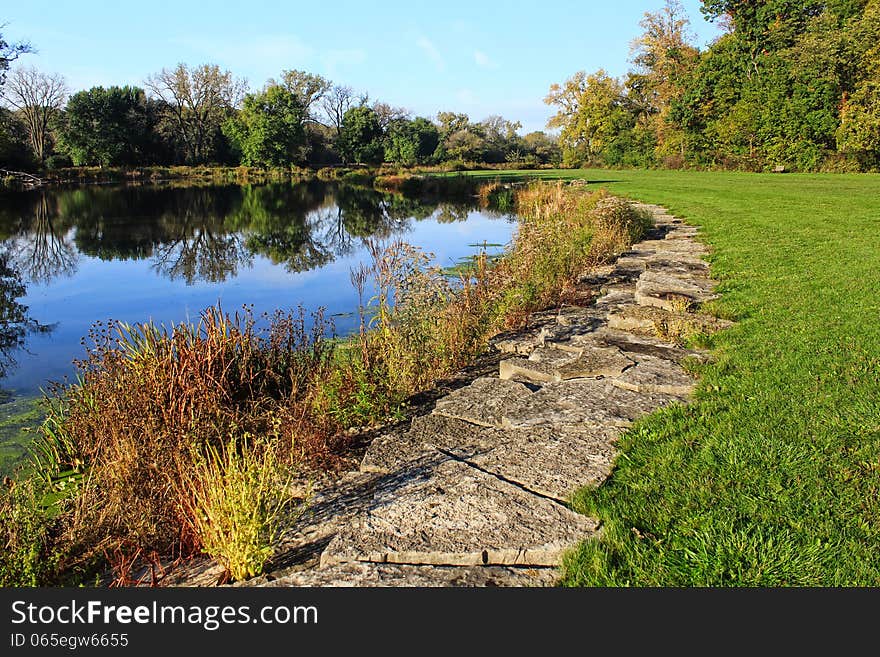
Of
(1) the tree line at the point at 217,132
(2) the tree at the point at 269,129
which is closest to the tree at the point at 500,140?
(1) the tree line at the point at 217,132

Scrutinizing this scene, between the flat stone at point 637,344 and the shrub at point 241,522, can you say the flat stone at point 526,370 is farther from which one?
the shrub at point 241,522

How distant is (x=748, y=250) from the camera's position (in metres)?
8.59

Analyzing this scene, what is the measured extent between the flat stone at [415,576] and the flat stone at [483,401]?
1.40m

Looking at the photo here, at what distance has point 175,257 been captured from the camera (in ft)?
44.6

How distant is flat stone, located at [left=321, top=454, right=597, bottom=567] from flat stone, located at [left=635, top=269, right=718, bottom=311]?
355 cm

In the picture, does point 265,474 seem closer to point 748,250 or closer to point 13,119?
point 748,250

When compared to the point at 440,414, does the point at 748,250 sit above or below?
above

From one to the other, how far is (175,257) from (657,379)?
12.1 meters

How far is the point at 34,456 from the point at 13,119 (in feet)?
169

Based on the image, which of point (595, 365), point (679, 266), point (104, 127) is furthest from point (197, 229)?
point (104, 127)

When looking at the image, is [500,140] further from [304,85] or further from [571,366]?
[571,366]

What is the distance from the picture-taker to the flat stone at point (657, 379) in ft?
12.9

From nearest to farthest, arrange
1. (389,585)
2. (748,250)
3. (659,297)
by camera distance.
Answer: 1. (389,585)
2. (659,297)
3. (748,250)

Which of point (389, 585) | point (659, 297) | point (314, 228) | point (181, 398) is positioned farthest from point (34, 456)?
point (314, 228)
